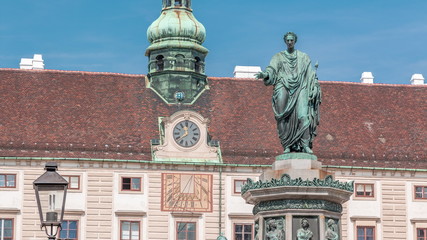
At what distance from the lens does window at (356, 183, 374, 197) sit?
211 ft

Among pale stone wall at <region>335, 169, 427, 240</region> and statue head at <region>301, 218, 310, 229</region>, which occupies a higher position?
pale stone wall at <region>335, 169, 427, 240</region>

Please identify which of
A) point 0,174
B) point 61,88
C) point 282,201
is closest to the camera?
point 282,201

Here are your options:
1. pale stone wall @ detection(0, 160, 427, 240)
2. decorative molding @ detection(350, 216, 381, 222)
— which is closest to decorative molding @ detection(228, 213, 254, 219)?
pale stone wall @ detection(0, 160, 427, 240)

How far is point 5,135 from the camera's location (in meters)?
61.9

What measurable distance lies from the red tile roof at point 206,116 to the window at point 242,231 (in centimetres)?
316

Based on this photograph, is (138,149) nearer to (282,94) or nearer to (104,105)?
(104,105)

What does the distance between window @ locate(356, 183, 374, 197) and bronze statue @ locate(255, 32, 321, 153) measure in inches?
1756

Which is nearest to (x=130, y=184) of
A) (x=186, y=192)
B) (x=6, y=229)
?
(x=186, y=192)

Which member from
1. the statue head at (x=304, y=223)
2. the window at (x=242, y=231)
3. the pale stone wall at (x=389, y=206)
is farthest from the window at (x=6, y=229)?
the statue head at (x=304, y=223)

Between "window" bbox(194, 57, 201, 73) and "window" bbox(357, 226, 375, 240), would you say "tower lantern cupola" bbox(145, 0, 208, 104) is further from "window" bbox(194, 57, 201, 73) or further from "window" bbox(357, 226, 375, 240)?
"window" bbox(357, 226, 375, 240)

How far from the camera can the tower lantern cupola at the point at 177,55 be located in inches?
2633

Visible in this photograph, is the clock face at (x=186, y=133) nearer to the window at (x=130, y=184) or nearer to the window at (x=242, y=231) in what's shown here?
the window at (x=130, y=184)

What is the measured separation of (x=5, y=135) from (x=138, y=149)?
6.50 meters

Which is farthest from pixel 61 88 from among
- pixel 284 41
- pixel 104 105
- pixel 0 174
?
pixel 284 41
